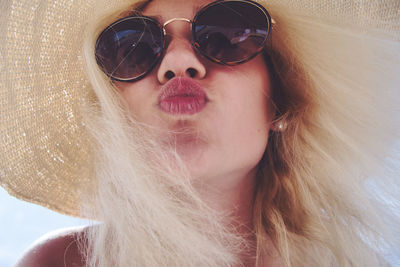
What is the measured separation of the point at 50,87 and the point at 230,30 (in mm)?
668

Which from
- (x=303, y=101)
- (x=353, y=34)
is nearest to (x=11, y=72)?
(x=303, y=101)

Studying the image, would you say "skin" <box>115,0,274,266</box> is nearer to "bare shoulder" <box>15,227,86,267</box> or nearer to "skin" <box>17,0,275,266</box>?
"skin" <box>17,0,275,266</box>

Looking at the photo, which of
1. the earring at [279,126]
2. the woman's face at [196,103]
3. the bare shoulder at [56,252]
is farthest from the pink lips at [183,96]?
the bare shoulder at [56,252]

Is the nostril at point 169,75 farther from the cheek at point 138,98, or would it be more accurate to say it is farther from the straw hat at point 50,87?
the straw hat at point 50,87

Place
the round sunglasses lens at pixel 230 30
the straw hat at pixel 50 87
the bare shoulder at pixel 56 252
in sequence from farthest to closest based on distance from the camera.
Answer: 1. the bare shoulder at pixel 56 252
2. the straw hat at pixel 50 87
3. the round sunglasses lens at pixel 230 30

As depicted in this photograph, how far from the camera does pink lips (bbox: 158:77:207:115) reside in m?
0.88

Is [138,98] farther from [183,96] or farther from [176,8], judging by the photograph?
[176,8]

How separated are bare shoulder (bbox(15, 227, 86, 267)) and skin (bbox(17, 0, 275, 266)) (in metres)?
0.55

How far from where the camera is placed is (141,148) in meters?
0.96

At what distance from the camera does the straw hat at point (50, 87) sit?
3.18 ft

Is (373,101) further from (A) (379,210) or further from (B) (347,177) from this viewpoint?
(A) (379,210)

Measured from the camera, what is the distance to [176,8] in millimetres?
957

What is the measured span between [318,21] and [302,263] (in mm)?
835

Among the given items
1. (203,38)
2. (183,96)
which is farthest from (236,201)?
(203,38)
